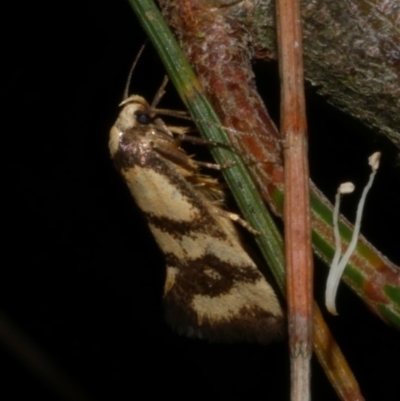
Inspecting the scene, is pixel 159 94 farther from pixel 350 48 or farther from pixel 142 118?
pixel 350 48

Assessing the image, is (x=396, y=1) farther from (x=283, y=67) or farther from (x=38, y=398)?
(x=38, y=398)

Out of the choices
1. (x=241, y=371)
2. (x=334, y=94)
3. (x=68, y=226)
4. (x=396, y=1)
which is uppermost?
(x=396, y=1)

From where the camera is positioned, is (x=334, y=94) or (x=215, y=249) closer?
(x=334, y=94)

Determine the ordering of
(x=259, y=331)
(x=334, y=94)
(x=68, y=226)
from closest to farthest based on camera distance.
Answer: (x=334, y=94) < (x=259, y=331) < (x=68, y=226)

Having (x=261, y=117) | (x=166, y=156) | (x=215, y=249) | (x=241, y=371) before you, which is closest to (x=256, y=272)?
(x=215, y=249)

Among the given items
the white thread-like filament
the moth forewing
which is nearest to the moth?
the moth forewing

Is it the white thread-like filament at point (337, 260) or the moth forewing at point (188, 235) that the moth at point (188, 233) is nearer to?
the moth forewing at point (188, 235)

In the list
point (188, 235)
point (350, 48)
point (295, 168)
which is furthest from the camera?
point (188, 235)

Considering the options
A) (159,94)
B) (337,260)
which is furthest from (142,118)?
(337,260)
